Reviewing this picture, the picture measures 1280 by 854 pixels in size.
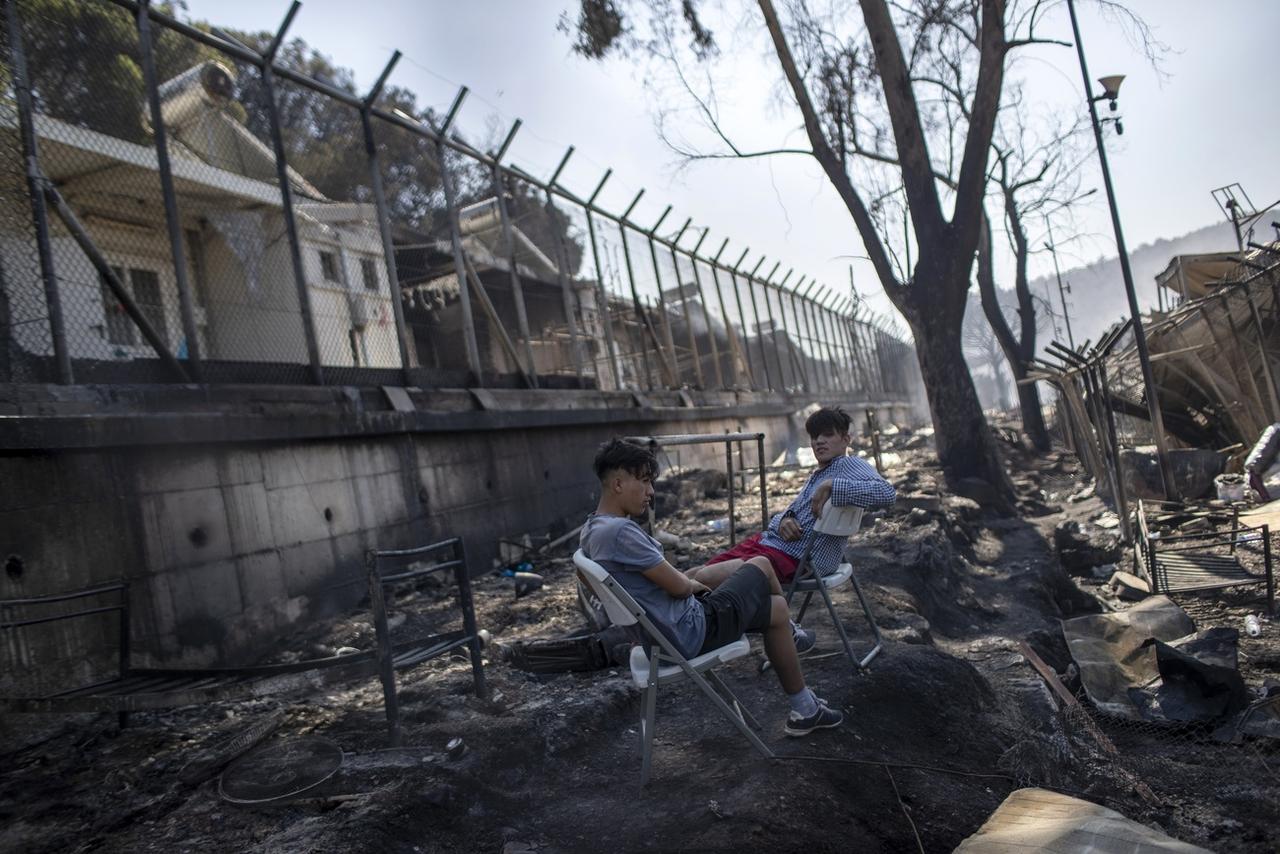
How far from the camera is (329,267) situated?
7750 mm

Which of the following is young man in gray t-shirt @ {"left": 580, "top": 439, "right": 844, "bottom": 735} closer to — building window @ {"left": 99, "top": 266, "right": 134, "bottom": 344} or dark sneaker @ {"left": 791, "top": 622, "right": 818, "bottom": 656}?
dark sneaker @ {"left": 791, "top": 622, "right": 818, "bottom": 656}

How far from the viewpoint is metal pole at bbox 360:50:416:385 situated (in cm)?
773

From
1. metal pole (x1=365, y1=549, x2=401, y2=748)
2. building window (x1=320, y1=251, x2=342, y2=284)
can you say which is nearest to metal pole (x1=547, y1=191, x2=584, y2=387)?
building window (x1=320, y1=251, x2=342, y2=284)

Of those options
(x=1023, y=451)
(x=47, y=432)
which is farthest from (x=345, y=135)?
(x=1023, y=451)

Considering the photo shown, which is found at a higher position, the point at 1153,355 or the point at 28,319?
the point at 28,319

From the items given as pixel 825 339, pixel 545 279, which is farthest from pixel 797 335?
pixel 545 279

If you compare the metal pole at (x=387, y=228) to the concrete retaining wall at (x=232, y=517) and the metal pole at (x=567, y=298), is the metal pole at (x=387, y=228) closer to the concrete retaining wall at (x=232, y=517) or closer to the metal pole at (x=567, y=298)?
the concrete retaining wall at (x=232, y=517)

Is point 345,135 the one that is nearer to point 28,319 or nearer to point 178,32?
point 178,32

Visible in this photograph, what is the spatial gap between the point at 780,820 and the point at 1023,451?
1642 centimetres

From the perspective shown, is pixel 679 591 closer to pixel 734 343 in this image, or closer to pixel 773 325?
pixel 734 343

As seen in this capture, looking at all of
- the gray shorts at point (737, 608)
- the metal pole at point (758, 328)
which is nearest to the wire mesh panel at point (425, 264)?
the gray shorts at point (737, 608)

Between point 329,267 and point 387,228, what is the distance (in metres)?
0.65

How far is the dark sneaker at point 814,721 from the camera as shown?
10.7 ft

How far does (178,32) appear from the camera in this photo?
6.22m
